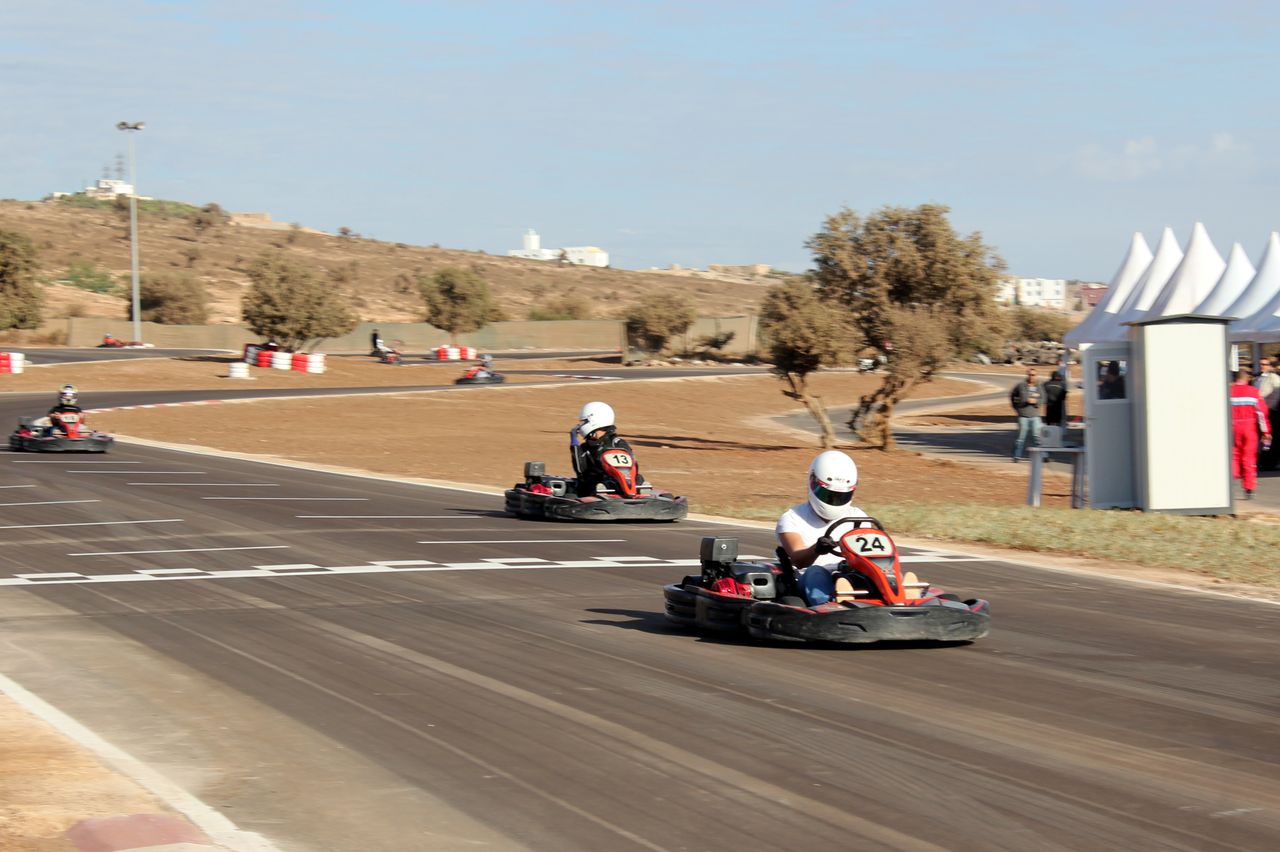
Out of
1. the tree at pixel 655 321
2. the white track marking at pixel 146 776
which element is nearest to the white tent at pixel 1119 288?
the white track marking at pixel 146 776

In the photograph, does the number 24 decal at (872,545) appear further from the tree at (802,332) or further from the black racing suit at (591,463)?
the tree at (802,332)

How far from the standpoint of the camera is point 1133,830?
5355mm

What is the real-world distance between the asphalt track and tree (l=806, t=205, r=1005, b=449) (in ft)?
72.4

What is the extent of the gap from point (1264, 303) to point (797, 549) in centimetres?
2552

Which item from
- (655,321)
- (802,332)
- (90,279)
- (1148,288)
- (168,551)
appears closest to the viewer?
(168,551)

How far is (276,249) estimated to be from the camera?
137750 millimetres

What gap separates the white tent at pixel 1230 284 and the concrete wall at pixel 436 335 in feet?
135

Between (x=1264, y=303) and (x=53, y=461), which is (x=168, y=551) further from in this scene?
(x=1264, y=303)

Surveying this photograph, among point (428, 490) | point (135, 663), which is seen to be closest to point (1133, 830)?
point (135, 663)

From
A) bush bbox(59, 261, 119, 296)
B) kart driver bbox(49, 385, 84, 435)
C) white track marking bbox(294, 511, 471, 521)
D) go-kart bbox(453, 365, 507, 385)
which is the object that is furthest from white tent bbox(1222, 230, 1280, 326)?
bush bbox(59, 261, 119, 296)

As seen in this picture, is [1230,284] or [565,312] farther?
[565,312]

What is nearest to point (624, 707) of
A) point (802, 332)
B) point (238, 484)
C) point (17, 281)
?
point (238, 484)

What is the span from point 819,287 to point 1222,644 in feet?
88.9

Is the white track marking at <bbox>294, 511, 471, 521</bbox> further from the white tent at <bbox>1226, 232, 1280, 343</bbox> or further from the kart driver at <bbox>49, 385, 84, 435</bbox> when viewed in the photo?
the white tent at <bbox>1226, 232, 1280, 343</bbox>
